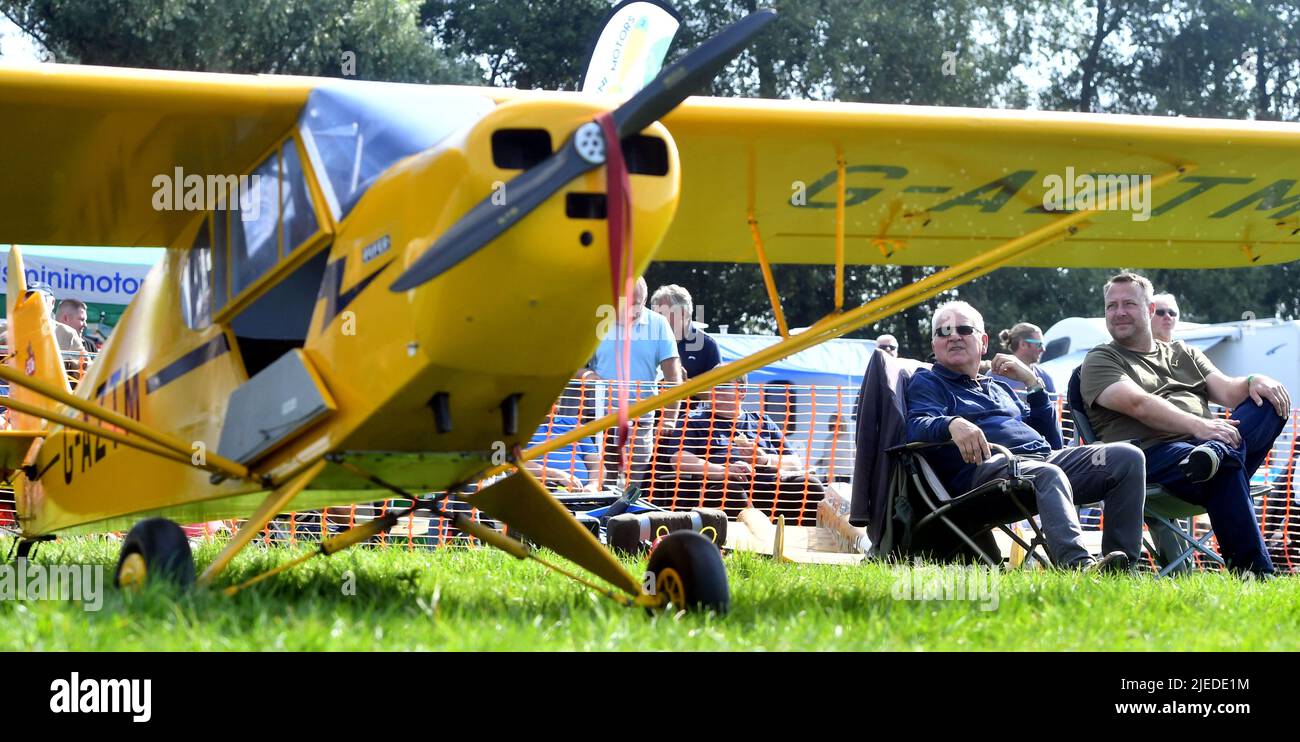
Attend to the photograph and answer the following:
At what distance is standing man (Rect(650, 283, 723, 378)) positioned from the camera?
9.58m

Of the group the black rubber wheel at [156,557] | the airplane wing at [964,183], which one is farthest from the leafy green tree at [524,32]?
the black rubber wheel at [156,557]

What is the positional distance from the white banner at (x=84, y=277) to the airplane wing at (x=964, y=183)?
10302 mm

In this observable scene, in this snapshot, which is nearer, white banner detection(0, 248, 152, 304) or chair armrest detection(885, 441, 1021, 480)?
chair armrest detection(885, 441, 1021, 480)

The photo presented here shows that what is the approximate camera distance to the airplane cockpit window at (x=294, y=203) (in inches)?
187

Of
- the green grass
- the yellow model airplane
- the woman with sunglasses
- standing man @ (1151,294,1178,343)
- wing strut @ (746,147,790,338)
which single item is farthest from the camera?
the woman with sunglasses

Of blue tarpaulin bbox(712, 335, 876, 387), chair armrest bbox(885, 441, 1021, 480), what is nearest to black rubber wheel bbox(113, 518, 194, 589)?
chair armrest bbox(885, 441, 1021, 480)

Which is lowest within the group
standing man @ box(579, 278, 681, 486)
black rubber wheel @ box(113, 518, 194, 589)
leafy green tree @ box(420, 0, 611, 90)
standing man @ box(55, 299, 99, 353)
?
black rubber wheel @ box(113, 518, 194, 589)

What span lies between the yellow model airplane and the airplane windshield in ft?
0.04

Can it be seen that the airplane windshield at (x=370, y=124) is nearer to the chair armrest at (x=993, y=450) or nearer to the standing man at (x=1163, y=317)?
the chair armrest at (x=993, y=450)

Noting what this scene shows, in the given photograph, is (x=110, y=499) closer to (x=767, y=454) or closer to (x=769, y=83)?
(x=767, y=454)

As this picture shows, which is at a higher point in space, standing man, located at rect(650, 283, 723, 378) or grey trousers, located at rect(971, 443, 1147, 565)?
standing man, located at rect(650, 283, 723, 378)

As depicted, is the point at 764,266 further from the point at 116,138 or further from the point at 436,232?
the point at 116,138

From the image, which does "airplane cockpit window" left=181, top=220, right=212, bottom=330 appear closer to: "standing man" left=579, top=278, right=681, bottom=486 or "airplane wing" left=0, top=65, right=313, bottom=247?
"airplane wing" left=0, top=65, right=313, bottom=247
